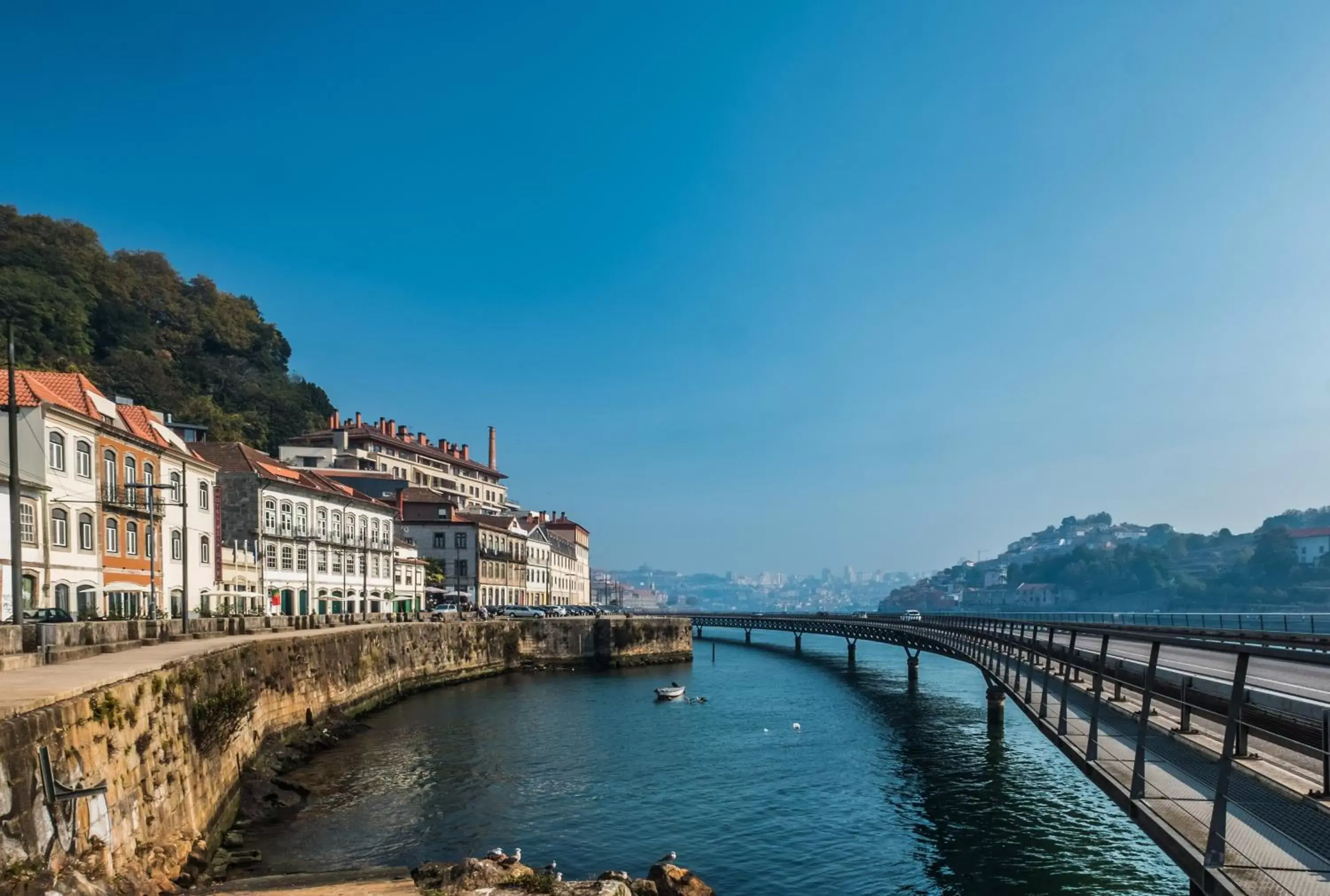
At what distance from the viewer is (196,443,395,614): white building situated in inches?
2413

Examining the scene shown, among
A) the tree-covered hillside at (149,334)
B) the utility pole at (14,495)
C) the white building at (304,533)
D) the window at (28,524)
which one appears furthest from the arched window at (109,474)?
the tree-covered hillside at (149,334)

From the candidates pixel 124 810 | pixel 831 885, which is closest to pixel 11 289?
pixel 124 810

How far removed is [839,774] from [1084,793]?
865cm

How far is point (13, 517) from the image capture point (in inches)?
994

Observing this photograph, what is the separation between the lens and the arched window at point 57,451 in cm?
3656

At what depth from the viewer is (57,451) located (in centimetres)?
3700

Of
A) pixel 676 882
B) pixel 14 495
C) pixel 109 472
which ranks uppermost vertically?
pixel 109 472

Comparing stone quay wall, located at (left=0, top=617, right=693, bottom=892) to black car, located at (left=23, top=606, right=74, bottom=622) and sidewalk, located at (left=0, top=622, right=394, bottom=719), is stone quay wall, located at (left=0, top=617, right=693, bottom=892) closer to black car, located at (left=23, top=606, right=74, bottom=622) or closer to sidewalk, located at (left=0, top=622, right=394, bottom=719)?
sidewalk, located at (left=0, top=622, right=394, bottom=719)

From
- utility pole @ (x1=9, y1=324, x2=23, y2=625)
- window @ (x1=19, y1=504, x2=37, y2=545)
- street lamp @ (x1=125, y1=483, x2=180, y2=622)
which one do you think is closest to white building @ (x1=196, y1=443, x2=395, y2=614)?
street lamp @ (x1=125, y1=483, x2=180, y2=622)

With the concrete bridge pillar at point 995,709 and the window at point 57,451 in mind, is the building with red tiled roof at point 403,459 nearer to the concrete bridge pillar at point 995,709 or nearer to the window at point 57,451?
the window at point 57,451

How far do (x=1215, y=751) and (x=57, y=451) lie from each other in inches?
1621

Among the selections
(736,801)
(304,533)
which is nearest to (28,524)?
(736,801)

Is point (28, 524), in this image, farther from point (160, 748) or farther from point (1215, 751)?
point (1215, 751)

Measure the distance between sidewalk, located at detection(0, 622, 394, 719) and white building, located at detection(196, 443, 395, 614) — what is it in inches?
1157
